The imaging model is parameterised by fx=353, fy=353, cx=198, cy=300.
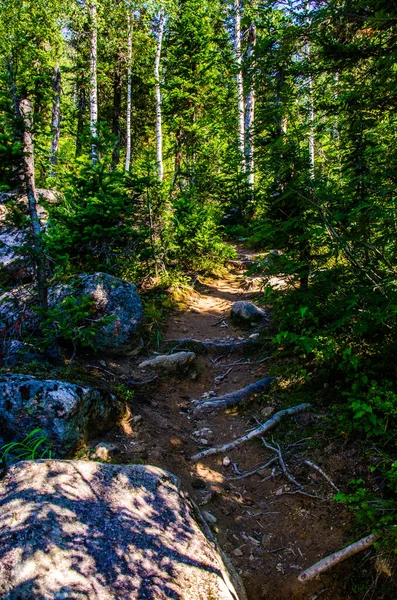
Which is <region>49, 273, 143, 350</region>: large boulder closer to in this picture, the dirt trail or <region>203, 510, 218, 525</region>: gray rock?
the dirt trail

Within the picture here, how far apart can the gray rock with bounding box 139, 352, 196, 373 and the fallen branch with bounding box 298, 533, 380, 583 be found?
4.21 m

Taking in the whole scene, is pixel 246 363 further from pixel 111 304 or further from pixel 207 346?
pixel 111 304

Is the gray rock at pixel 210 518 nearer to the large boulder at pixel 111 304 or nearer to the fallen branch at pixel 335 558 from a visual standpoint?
the fallen branch at pixel 335 558

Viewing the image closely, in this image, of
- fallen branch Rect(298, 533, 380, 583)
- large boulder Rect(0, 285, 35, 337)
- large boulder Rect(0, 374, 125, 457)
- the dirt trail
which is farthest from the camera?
large boulder Rect(0, 285, 35, 337)

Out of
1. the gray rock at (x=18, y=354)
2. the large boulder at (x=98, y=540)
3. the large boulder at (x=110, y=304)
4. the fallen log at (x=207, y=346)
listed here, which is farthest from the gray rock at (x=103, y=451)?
the fallen log at (x=207, y=346)

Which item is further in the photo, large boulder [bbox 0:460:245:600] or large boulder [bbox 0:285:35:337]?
large boulder [bbox 0:285:35:337]

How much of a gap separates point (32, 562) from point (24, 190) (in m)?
4.91

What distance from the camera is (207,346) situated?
26.9ft

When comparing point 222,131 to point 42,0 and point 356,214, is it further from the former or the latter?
point 356,214

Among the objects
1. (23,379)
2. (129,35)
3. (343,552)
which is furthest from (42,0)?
(343,552)

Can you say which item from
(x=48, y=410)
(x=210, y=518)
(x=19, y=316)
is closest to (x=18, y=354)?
(x=19, y=316)

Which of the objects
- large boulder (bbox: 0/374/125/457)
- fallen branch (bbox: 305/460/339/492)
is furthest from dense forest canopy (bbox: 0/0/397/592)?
large boulder (bbox: 0/374/125/457)

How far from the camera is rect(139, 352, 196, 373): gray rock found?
7.15m

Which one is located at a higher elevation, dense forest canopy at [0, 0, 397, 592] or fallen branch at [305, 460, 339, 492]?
dense forest canopy at [0, 0, 397, 592]
